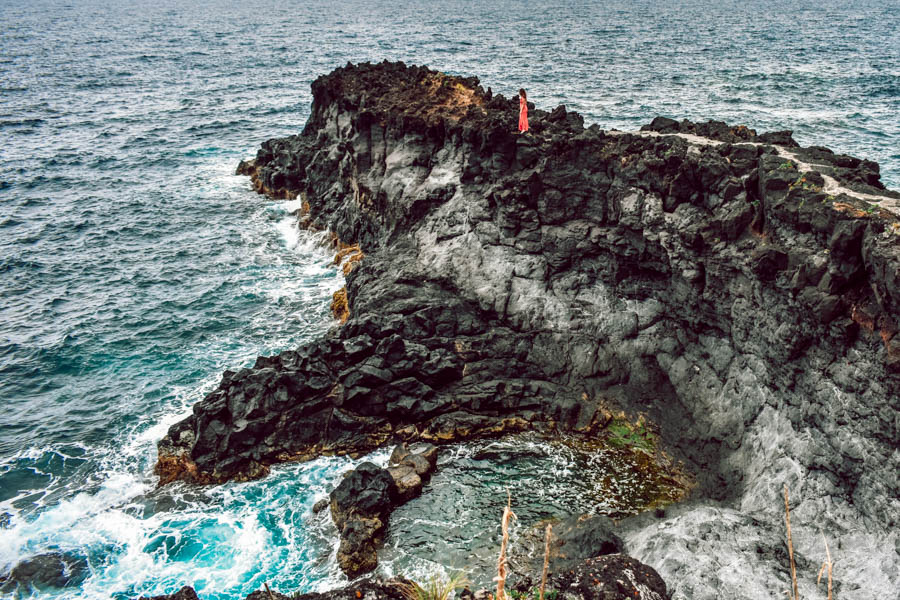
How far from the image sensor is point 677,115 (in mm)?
59250

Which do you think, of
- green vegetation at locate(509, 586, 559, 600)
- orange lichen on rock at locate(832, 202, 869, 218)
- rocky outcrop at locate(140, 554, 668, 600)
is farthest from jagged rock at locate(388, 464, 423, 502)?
orange lichen on rock at locate(832, 202, 869, 218)

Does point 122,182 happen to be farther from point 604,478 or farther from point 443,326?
point 604,478

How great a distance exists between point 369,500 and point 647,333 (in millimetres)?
12763

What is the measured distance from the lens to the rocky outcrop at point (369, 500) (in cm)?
2081

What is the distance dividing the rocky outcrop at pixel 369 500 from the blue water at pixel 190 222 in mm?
1041

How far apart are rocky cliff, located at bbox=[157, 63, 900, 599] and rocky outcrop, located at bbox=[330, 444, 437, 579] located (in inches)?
91.8

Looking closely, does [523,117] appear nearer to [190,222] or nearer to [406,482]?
[406,482]

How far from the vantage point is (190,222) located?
49.9 metres

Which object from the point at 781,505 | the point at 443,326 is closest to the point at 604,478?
the point at 781,505

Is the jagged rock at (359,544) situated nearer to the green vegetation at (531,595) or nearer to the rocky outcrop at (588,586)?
the rocky outcrop at (588,586)

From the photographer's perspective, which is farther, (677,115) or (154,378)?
(677,115)

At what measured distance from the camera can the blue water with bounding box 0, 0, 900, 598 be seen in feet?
76.7

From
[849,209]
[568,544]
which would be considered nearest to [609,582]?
[568,544]

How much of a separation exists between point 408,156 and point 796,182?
1990cm
